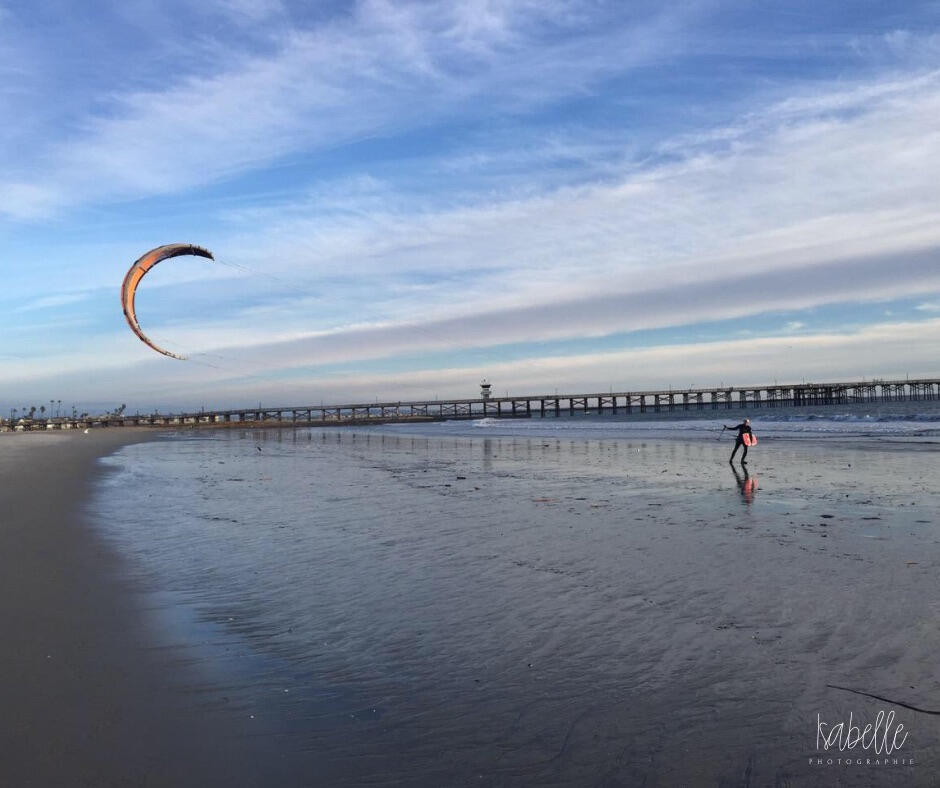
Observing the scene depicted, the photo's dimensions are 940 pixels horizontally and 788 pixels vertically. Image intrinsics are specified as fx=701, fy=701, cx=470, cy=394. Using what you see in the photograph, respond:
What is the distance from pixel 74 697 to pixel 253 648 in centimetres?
122

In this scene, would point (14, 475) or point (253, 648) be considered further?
point (14, 475)

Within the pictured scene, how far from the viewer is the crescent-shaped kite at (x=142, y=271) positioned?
17.5 metres

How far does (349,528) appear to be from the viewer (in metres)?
10.1

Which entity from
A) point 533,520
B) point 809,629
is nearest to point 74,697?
point 809,629

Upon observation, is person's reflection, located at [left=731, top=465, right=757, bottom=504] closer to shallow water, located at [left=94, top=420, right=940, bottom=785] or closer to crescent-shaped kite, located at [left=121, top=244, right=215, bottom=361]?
shallow water, located at [left=94, top=420, right=940, bottom=785]

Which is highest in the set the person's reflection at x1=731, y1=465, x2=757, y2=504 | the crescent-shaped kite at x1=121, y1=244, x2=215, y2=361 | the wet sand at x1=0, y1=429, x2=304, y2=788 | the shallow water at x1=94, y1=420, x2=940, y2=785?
the crescent-shaped kite at x1=121, y1=244, x2=215, y2=361

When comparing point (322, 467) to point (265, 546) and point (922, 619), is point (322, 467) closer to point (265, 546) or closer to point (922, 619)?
point (265, 546)

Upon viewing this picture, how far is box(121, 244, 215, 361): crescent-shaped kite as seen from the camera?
17516mm

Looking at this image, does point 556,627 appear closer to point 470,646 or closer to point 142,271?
point 470,646

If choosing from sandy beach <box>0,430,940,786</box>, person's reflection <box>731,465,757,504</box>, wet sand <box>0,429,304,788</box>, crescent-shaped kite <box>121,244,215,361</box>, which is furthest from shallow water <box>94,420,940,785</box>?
crescent-shaped kite <box>121,244,215,361</box>

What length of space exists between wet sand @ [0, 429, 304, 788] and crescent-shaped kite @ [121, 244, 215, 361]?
11188 mm

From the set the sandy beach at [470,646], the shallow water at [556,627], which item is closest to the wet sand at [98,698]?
the sandy beach at [470,646]

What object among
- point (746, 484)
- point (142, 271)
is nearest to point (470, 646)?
point (746, 484)

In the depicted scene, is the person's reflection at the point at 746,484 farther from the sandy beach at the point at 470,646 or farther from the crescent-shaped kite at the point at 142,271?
the crescent-shaped kite at the point at 142,271
